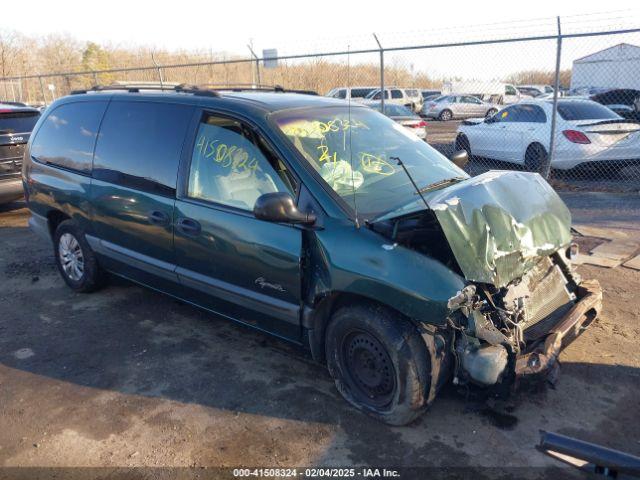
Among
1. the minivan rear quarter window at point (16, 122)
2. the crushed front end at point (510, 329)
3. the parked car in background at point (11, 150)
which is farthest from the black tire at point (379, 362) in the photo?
the minivan rear quarter window at point (16, 122)

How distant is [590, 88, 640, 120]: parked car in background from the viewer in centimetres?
1491

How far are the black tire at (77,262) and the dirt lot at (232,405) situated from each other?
18.4 inches

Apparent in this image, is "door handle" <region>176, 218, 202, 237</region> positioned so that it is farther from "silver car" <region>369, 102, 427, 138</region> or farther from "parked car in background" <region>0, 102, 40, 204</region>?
"silver car" <region>369, 102, 427, 138</region>

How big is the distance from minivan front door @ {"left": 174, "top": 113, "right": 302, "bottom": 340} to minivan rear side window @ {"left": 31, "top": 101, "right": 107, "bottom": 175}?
55.5 inches

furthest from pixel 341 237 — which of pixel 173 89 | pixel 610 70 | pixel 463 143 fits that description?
pixel 610 70

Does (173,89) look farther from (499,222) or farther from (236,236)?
(499,222)

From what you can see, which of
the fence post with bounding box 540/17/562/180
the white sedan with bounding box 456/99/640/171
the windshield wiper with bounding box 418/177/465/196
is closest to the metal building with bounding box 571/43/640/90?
the white sedan with bounding box 456/99/640/171

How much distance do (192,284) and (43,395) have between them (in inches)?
48.1

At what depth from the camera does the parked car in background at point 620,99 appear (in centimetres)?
1491

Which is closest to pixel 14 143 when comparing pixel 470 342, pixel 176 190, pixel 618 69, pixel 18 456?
pixel 176 190

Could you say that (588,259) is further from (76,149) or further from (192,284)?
(76,149)

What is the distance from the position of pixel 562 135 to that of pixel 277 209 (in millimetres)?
8076

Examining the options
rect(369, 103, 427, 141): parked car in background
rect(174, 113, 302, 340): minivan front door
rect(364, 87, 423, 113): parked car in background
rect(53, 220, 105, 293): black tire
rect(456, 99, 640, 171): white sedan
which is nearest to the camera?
rect(174, 113, 302, 340): minivan front door

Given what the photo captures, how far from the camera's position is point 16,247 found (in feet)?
22.6
